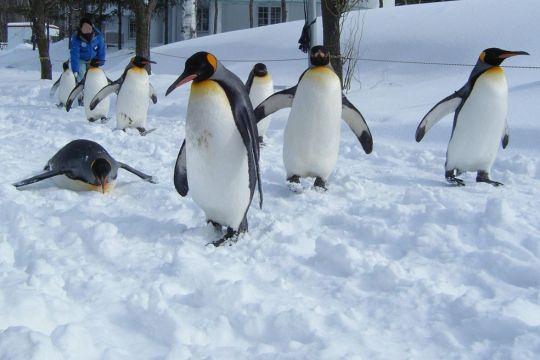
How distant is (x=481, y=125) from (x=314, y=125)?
1.23 meters

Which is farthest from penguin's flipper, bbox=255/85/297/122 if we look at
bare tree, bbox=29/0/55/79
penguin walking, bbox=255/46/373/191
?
bare tree, bbox=29/0/55/79

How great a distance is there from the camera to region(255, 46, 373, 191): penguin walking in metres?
4.01

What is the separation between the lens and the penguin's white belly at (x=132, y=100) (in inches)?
271

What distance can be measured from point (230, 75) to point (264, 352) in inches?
61.7

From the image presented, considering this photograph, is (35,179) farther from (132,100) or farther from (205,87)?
(132,100)

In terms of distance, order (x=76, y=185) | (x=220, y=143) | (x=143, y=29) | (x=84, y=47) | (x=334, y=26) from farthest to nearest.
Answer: (x=143, y=29) → (x=84, y=47) → (x=334, y=26) → (x=76, y=185) → (x=220, y=143)

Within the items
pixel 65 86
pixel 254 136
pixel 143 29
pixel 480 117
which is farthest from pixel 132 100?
pixel 143 29

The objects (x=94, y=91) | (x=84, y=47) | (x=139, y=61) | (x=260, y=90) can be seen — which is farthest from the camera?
(x=84, y=47)

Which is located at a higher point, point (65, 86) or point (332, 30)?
point (332, 30)

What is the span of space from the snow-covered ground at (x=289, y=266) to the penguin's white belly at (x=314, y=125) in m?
0.21

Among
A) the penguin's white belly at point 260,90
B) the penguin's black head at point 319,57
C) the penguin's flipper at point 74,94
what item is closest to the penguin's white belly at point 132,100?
the penguin's white belly at point 260,90

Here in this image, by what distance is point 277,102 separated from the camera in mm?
4340

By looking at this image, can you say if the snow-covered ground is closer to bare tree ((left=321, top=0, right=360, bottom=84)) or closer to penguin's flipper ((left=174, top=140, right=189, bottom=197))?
penguin's flipper ((left=174, top=140, right=189, bottom=197))

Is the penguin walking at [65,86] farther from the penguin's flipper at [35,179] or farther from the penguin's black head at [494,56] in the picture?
the penguin's black head at [494,56]
